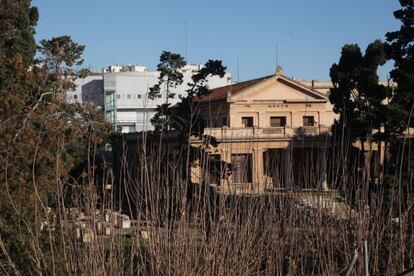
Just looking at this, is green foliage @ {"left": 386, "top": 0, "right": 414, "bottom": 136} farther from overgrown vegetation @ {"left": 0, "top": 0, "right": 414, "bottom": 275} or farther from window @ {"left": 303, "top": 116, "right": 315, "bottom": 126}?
window @ {"left": 303, "top": 116, "right": 315, "bottom": 126}

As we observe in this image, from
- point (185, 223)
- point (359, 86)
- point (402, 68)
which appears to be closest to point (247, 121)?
point (359, 86)

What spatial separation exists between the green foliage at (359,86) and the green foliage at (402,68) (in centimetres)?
203

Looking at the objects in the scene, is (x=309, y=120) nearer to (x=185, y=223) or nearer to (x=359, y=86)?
(x=359, y=86)

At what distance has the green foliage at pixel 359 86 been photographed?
90.4ft

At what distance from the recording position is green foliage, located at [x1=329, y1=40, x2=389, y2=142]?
27.5m

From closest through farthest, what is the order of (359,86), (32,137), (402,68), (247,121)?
(32,137) < (402,68) < (359,86) < (247,121)

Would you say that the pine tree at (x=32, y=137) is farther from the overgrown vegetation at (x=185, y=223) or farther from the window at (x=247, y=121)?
the window at (x=247, y=121)

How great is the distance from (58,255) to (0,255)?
2.91 feet

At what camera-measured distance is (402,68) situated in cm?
2458

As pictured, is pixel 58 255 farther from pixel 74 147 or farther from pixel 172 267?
pixel 74 147

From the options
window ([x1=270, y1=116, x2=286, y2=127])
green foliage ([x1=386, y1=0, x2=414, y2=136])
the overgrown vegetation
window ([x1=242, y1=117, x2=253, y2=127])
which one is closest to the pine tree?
the overgrown vegetation

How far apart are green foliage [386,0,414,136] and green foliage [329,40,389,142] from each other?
2.03 meters

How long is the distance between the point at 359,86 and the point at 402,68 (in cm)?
492

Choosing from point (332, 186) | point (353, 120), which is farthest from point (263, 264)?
point (353, 120)
